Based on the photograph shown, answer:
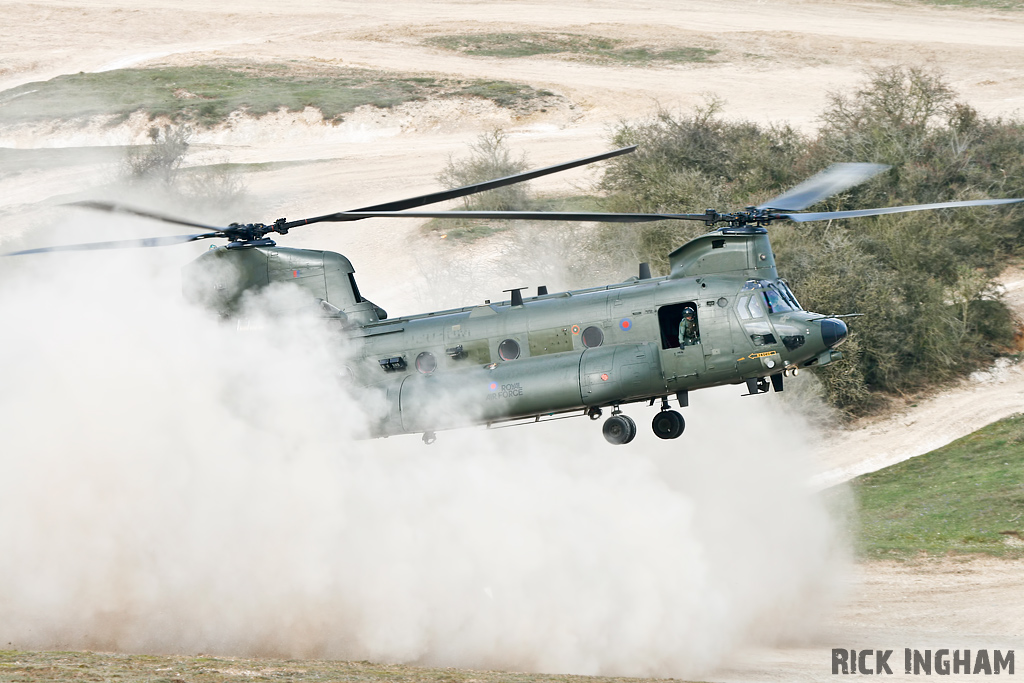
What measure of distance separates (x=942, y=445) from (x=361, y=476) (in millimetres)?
17222

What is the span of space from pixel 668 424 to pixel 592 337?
171cm

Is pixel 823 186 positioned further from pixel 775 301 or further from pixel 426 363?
pixel 426 363

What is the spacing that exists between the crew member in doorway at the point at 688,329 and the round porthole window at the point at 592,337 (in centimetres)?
118

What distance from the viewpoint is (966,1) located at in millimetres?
73625

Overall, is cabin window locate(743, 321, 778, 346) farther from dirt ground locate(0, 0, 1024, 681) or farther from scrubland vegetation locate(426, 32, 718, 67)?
scrubland vegetation locate(426, 32, 718, 67)

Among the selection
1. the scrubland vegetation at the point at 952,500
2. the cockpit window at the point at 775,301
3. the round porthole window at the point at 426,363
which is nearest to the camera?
the cockpit window at the point at 775,301

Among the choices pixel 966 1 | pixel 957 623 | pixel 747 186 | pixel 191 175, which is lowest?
pixel 957 623

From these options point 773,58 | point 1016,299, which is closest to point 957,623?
point 1016,299

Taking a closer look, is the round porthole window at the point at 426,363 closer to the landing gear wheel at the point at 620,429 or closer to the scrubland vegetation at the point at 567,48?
the landing gear wheel at the point at 620,429

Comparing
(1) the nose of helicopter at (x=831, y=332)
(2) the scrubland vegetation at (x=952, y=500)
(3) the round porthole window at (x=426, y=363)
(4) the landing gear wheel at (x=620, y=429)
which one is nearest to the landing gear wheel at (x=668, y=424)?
(4) the landing gear wheel at (x=620, y=429)

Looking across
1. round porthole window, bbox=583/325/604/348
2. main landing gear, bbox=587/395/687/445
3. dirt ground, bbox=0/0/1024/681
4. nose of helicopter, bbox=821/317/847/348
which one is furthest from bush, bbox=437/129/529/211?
nose of helicopter, bbox=821/317/847/348

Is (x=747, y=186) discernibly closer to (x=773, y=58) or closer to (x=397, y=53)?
(x=773, y=58)

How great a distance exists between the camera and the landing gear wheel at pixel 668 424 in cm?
1767

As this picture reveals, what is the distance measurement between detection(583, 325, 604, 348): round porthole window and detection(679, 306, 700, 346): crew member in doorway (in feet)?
3.88
